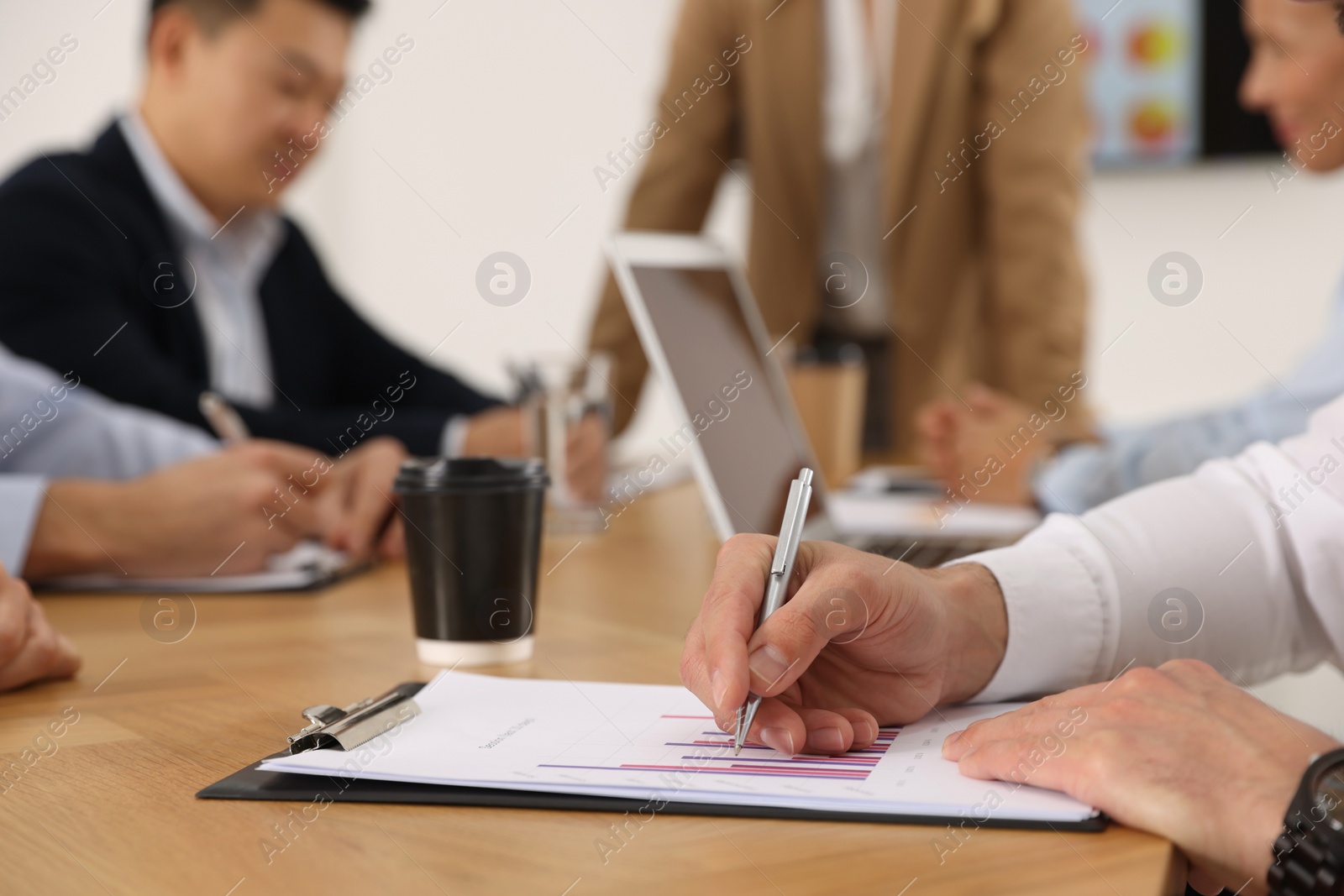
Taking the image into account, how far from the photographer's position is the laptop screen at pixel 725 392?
1.00 meters

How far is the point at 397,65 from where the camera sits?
4820 mm

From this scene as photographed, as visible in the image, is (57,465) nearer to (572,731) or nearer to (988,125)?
(572,731)

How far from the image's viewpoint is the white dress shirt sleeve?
686 millimetres

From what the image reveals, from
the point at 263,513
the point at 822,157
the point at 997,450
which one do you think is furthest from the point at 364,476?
the point at 822,157

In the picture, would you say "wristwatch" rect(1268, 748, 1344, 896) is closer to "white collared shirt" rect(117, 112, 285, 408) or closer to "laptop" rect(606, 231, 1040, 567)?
"laptop" rect(606, 231, 1040, 567)

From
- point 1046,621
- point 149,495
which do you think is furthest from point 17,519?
point 1046,621

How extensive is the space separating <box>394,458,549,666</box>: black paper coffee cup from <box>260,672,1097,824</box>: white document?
116mm

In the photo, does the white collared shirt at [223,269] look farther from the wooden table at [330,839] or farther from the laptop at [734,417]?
the wooden table at [330,839]

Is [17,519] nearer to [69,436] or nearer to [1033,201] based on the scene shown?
[69,436]

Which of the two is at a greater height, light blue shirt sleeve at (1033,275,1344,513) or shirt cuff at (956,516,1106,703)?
shirt cuff at (956,516,1106,703)

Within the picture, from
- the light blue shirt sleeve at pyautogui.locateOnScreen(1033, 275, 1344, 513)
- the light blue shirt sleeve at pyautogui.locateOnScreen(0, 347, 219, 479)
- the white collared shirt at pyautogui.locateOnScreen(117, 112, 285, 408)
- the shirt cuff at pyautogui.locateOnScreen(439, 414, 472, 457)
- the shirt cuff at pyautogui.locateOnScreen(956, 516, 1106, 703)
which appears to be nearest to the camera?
the shirt cuff at pyautogui.locateOnScreen(956, 516, 1106, 703)

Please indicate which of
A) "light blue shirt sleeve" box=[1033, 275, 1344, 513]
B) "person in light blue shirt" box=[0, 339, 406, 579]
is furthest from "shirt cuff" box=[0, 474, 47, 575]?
"light blue shirt sleeve" box=[1033, 275, 1344, 513]

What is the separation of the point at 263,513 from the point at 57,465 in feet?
1.11

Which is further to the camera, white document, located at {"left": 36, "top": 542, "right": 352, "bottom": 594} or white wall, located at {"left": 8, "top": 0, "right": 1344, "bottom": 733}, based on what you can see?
white wall, located at {"left": 8, "top": 0, "right": 1344, "bottom": 733}
